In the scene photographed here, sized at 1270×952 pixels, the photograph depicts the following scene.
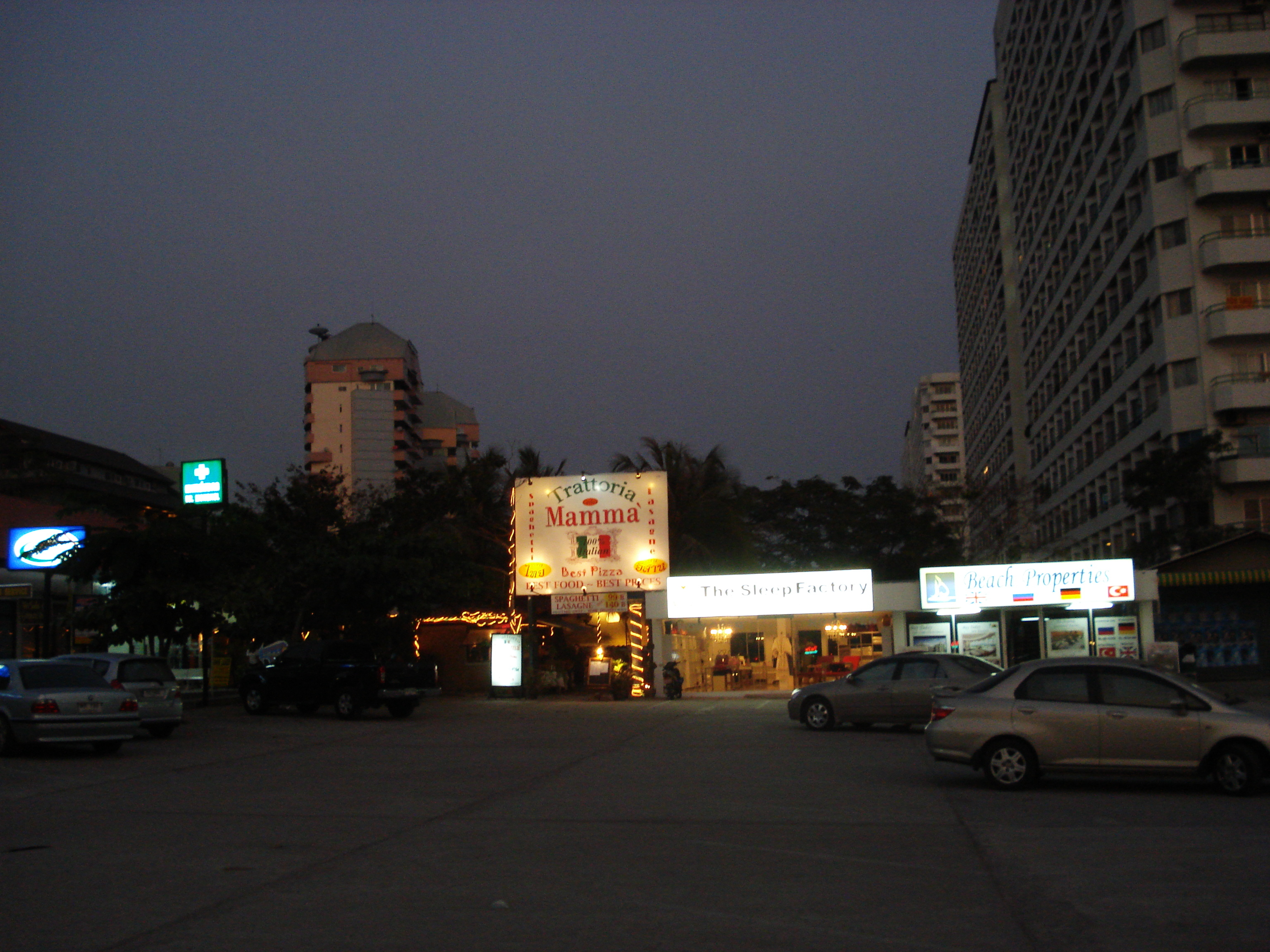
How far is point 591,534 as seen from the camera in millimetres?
34219

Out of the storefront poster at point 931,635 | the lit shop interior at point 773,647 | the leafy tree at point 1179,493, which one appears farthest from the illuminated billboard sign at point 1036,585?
the leafy tree at point 1179,493

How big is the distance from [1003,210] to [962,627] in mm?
58711

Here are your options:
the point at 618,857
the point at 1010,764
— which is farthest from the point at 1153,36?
the point at 618,857

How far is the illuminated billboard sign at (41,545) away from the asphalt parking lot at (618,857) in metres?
13.7

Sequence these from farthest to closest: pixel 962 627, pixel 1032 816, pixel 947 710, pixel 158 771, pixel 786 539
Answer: pixel 786 539
pixel 962 627
pixel 158 771
pixel 947 710
pixel 1032 816

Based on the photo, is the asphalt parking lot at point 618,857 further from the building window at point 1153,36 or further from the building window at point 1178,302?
the building window at point 1153,36

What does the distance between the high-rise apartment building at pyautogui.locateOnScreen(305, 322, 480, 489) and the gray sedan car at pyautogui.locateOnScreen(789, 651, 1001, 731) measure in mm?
78166

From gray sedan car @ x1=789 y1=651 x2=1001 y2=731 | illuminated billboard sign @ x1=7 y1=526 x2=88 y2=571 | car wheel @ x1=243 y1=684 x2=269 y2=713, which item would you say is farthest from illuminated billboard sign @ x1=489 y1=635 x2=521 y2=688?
gray sedan car @ x1=789 y1=651 x2=1001 y2=731

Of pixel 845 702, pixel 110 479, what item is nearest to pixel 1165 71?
pixel 845 702

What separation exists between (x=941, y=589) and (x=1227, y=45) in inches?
1159

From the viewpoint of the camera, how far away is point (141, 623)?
2702 centimetres

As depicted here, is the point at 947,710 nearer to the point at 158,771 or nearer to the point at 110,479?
the point at 158,771

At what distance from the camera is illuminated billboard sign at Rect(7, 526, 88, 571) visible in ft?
96.4

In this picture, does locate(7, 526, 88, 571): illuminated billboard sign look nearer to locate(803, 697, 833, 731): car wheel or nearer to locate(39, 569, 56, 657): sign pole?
locate(39, 569, 56, 657): sign pole
